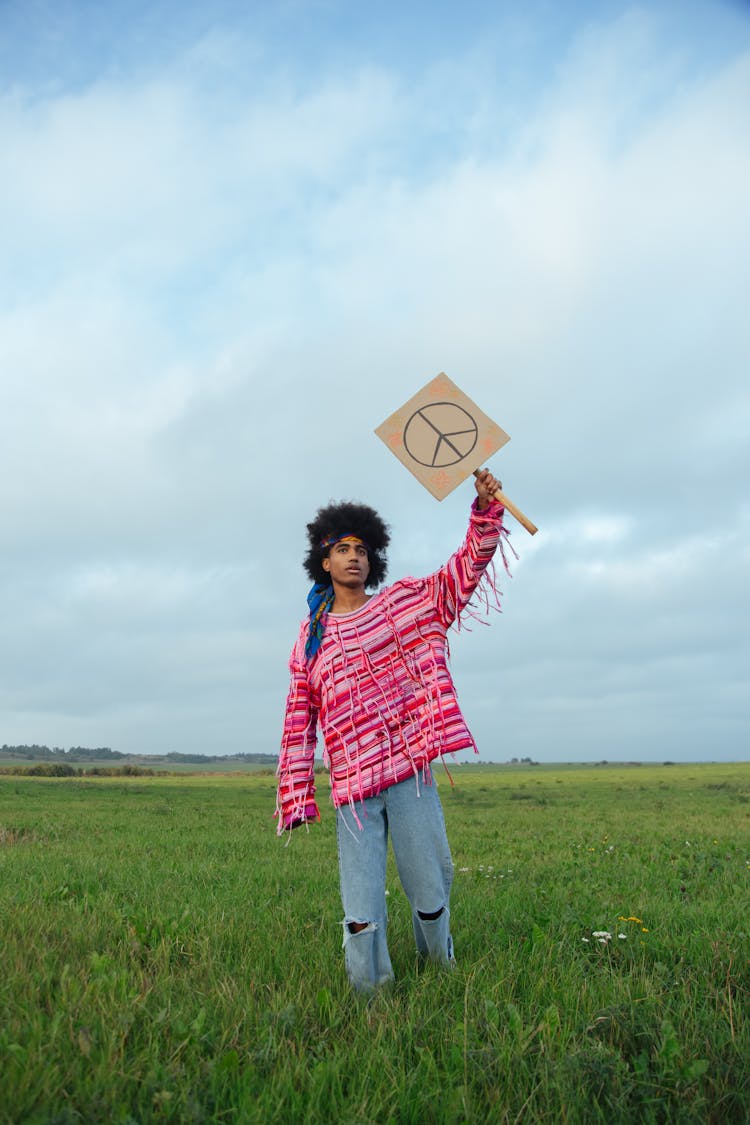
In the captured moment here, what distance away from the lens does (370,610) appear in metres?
4.70

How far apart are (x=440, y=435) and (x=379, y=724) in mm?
1793

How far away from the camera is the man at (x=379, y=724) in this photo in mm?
4258

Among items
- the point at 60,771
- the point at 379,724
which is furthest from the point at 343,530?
the point at 60,771

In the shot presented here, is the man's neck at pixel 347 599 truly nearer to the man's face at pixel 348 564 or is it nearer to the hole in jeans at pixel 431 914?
the man's face at pixel 348 564

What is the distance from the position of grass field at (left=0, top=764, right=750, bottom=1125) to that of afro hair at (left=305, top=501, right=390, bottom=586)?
2347mm

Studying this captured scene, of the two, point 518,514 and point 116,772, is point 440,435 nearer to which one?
point 518,514

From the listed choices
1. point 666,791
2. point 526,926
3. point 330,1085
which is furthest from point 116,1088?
point 666,791

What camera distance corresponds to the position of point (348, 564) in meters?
4.80

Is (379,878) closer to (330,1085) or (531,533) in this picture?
(330,1085)

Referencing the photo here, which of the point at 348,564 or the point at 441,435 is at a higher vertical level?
the point at 441,435

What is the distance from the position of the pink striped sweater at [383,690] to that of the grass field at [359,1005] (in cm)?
103

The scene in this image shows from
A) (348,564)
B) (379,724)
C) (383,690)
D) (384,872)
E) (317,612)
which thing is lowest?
(384,872)

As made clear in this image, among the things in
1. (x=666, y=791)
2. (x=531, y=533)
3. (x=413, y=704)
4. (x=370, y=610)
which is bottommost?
(x=666, y=791)

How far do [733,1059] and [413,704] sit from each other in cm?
217
